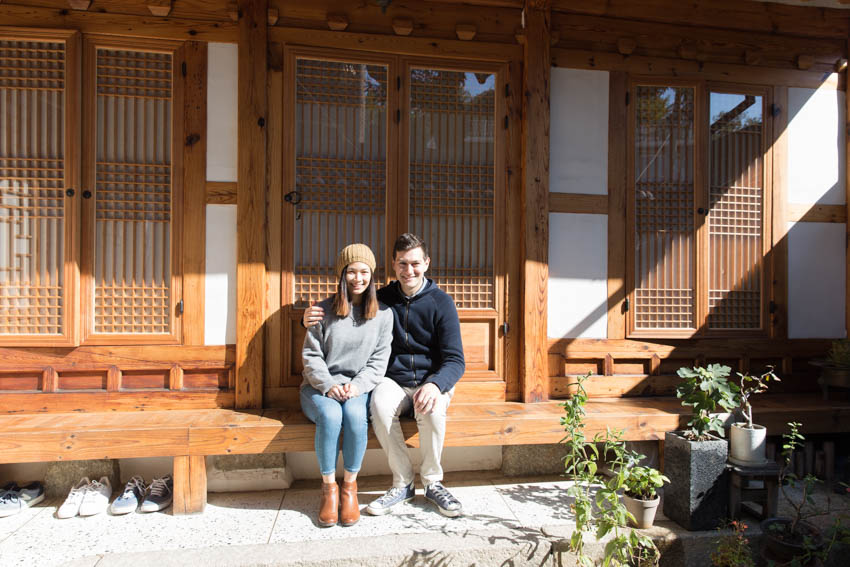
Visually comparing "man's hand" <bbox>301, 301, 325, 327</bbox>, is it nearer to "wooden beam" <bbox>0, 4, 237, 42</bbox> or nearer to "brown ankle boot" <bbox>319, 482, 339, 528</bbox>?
"brown ankle boot" <bbox>319, 482, 339, 528</bbox>

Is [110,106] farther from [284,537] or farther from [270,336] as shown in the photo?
[284,537]

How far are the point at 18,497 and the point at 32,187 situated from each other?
6.29 feet

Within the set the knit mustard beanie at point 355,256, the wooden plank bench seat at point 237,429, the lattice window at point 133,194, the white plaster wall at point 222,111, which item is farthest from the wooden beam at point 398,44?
the wooden plank bench seat at point 237,429

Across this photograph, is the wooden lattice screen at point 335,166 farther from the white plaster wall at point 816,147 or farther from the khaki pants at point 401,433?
the white plaster wall at point 816,147

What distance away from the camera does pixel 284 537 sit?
264 cm

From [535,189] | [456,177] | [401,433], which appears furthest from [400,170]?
[401,433]

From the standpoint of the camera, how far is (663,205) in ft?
12.7

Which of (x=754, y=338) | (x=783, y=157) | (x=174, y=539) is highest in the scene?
(x=783, y=157)

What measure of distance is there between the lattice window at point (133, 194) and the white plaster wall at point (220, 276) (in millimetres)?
255

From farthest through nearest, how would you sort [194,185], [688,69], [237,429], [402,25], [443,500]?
[688,69] → [402,25] → [194,185] → [237,429] → [443,500]

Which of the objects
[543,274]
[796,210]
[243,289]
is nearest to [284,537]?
[243,289]

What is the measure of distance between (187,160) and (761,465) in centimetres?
395

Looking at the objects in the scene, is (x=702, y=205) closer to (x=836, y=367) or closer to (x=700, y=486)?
(x=836, y=367)

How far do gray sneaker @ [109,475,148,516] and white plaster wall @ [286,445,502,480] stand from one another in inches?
34.4
